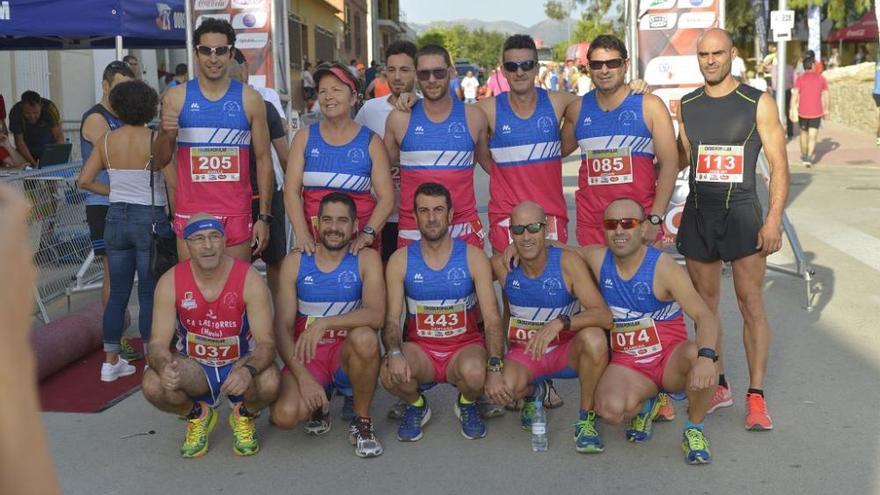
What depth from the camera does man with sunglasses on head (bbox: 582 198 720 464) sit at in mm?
4711

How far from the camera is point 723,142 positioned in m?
5.22

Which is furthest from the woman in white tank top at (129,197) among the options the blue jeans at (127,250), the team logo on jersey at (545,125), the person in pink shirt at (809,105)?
the person in pink shirt at (809,105)

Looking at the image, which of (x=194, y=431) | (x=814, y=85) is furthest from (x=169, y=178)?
(x=814, y=85)

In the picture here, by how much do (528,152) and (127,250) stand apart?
7.97 ft

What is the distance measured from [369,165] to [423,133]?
1.17ft

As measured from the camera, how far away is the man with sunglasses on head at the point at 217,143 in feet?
18.0

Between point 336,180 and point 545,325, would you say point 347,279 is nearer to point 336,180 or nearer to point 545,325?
point 336,180

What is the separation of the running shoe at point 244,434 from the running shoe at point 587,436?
152 centimetres

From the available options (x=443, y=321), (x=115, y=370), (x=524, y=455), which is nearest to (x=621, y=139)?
(x=443, y=321)

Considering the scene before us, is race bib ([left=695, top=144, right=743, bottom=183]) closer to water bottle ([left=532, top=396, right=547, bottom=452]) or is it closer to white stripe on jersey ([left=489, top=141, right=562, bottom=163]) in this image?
white stripe on jersey ([left=489, top=141, right=562, bottom=163])

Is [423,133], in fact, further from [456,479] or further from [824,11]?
[824,11]

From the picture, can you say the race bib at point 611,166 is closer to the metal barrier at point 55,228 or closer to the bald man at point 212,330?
the bald man at point 212,330

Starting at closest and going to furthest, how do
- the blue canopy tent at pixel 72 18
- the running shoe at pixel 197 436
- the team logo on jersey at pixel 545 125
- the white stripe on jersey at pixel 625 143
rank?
the running shoe at pixel 197 436
the white stripe on jersey at pixel 625 143
the team logo on jersey at pixel 545 125
the blue canopy tent at pixel 72 18

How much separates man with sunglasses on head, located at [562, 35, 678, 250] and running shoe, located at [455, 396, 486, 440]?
1320 mm
